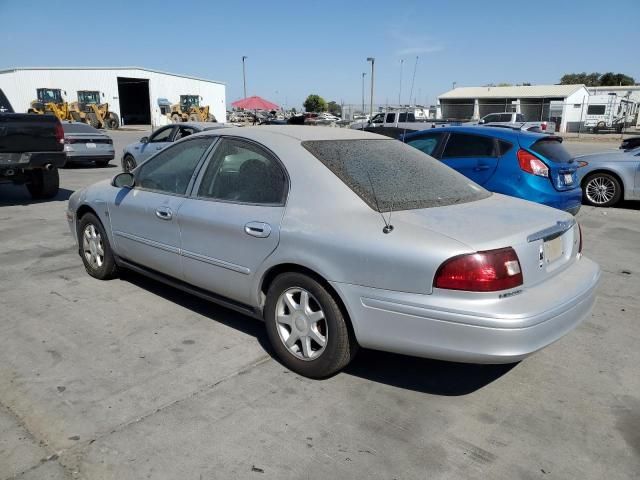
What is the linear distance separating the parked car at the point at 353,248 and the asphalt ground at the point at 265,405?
35cm

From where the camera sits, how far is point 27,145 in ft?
27.2

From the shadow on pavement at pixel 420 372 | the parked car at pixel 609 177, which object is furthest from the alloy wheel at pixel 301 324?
the parked car at pixel 609 177

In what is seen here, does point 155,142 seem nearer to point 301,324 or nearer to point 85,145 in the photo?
point 85,145

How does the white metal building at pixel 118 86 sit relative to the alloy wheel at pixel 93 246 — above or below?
above

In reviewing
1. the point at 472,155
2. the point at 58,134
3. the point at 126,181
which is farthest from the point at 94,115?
the point at 126,181

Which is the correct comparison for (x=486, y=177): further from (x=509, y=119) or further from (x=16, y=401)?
(x=509, y=119)

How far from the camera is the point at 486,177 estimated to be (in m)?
6.96

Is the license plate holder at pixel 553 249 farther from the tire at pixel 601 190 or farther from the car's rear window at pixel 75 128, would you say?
the car's rear window at pixel 75 128

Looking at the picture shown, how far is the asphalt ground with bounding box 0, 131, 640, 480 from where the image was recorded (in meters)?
2.51

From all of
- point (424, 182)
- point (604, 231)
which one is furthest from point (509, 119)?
point (424, 182)

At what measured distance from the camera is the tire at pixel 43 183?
927 centimetres

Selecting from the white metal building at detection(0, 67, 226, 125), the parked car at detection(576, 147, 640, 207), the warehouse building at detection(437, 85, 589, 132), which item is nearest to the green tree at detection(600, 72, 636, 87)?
the warehouse building at detection(437, 85, 589, 132)

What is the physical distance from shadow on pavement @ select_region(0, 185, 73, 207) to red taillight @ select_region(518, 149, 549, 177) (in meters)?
7.73

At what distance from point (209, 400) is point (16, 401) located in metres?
1.07
